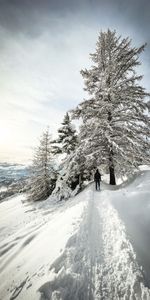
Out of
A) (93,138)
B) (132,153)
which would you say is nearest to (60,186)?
(93,138)

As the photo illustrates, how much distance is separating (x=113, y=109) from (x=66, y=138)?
667 centimetres

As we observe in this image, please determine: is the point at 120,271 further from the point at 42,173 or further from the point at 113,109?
the point at 42,173

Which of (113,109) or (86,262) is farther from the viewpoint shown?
(113,109)

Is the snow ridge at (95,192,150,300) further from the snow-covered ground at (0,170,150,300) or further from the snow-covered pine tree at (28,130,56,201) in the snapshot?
the snow-covered pine tree at (28,130,56,201)

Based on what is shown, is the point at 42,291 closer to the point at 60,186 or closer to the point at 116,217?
the point at 116,217

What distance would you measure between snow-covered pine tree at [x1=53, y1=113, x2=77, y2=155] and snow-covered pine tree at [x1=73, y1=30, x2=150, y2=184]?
15.7ft

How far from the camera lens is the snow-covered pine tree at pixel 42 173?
17.8 m

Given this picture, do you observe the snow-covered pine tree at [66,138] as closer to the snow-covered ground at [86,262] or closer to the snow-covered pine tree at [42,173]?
the snow-covered pine tree at [42,173]

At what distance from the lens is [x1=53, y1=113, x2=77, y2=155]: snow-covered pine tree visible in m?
16.3

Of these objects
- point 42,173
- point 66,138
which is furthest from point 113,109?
point 42,173

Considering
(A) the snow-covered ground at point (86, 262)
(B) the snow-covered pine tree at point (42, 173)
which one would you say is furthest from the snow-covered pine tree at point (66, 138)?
(A) the snow-covered ground at point (86, 262)

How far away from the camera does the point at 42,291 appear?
290 cm

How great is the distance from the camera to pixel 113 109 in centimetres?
1134

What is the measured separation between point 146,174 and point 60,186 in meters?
7.27
